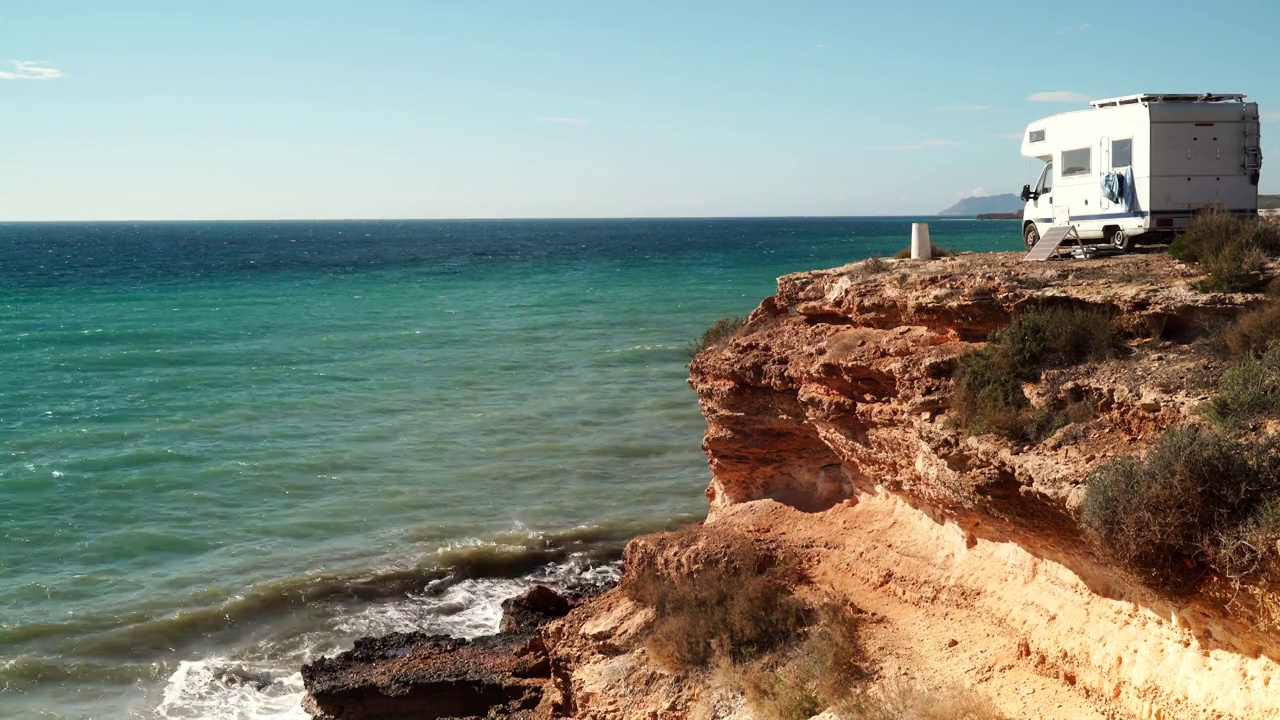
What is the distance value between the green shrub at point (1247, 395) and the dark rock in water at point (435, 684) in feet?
25.2

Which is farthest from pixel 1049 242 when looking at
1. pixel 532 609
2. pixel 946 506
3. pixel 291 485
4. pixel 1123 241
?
pixel 291 485

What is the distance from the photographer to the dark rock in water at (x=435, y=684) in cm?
1259

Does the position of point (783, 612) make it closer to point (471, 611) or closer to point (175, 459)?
point (471, 611)

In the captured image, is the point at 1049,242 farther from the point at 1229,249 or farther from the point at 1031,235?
the point at 1229,249

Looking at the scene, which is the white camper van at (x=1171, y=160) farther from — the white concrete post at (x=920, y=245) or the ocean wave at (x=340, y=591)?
the ocean wave at (x=340, y=591)

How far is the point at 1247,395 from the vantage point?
8141mm

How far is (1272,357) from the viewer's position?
8.45 metres

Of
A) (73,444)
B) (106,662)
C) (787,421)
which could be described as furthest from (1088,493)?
(73,444)

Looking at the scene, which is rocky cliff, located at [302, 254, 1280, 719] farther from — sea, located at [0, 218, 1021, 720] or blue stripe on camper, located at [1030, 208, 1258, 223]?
sea, located at [0, 218, 1021, 720]

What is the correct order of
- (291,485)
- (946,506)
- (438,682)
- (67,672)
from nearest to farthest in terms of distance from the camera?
(946,506) → (438,682) → (67,672) → (291,485)

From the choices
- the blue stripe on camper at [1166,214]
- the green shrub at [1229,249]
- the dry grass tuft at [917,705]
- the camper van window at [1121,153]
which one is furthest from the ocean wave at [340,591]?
the green shrub at [1229,249]

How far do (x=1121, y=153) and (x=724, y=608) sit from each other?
8.52 metres

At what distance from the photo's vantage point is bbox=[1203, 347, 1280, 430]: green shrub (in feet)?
26.4

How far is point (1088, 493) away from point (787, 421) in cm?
553
